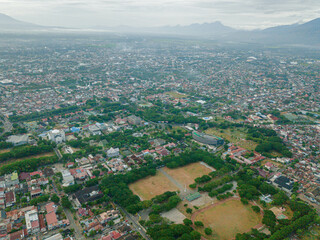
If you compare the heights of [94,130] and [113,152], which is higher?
[94,130]

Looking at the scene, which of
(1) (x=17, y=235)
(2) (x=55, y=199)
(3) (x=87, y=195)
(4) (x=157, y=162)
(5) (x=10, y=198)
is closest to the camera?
(1) (x=17, y=235)

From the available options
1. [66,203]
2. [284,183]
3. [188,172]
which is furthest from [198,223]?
[284,183]

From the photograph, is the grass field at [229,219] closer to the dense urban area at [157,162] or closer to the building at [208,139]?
the dense urban area at [157,162]

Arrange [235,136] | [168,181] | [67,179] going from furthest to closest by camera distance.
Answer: [235,136] → [168,181] → [67,179]

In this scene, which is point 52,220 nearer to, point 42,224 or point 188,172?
point 42,224

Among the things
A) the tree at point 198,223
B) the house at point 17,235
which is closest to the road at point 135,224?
the tree at point 198,223

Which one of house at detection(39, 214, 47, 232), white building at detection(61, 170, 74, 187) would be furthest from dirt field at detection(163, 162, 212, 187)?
house at detection(39, 214, 47, 232)

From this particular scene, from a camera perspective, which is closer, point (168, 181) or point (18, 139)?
point (168, 181)
